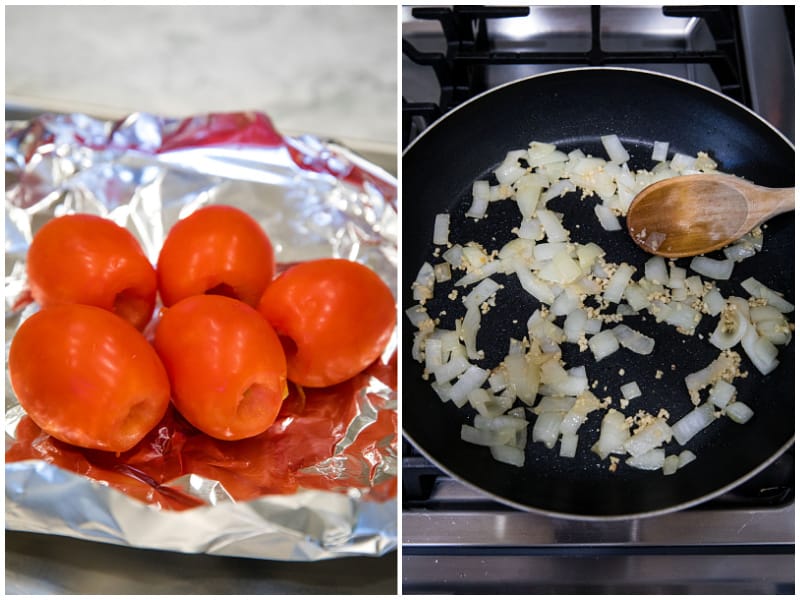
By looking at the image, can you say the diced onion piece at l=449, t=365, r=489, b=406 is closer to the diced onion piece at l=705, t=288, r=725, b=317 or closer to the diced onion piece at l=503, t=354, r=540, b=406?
the diced onion piece at l=503, t=354, r=540, b=406

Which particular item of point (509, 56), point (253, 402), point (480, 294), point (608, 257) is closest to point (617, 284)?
point (608, 257)

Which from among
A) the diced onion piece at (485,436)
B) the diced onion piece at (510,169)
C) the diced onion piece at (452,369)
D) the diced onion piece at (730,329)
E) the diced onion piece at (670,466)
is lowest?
the diced onion piece at (670,466)

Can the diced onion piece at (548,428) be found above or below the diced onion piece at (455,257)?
below

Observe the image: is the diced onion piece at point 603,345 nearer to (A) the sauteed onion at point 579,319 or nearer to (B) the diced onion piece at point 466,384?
(A) the sauteed onion at point 579,319

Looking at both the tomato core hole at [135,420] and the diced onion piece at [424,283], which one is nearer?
the tomato core hole at [135,420]

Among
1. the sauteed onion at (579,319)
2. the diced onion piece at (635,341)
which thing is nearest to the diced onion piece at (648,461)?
the sauteed onion at (579,319)

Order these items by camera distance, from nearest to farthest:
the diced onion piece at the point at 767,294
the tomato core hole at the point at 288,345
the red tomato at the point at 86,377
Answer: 1. the red tomato at the point at 86,377
2. the tomato core hole at the point at 288,345
3. the diced onion piece at the point at 767,294

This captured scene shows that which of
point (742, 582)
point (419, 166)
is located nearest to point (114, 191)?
point (419, 166)

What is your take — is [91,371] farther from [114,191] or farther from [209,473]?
[114,191]
